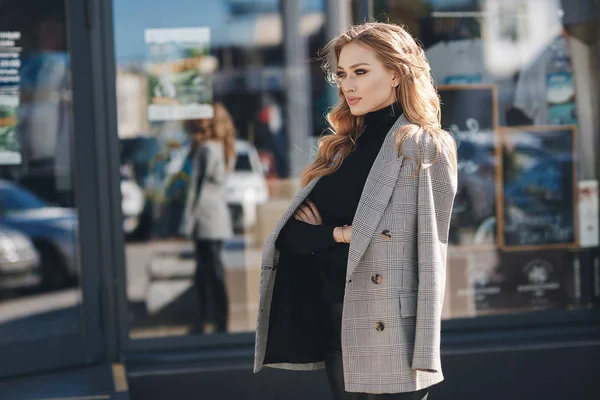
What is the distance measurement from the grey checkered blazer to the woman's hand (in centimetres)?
22

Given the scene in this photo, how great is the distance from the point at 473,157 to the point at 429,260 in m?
2.86

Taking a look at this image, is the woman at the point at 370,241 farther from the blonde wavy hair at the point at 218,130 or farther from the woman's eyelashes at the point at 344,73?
the blonde wavy hair at the point at 218,130

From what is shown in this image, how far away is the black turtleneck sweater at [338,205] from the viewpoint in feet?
10.3

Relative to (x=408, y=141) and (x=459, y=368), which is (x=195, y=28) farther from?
(x=408, y=141)

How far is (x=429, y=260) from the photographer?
9.80ft

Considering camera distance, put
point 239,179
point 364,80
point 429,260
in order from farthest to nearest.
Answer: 1. point 239,179
2. point 364,80
3. point 429,260

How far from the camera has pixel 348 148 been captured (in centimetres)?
326

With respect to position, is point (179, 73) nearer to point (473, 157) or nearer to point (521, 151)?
point (473, 157)

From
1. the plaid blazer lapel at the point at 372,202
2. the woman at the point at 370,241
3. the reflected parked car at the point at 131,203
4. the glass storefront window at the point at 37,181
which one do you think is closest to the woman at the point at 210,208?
the reflected parked car at the point at 131,203

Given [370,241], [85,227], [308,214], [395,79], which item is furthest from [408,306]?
[85,227]

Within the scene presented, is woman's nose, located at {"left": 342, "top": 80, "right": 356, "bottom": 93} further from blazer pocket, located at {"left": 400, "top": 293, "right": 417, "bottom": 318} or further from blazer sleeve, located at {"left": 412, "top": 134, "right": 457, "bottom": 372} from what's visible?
blazer pocket, located at {"left": 400, "top": 293, "right": 417, "bottom": 318}

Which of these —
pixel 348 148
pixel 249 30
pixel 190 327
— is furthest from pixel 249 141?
pixel 348 148

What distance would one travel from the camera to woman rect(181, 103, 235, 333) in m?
5.76

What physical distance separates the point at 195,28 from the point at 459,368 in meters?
2.52
